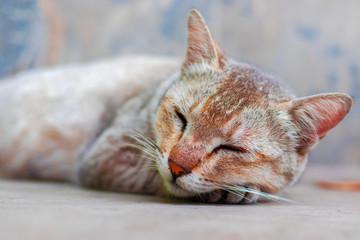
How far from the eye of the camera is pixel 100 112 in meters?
2.61

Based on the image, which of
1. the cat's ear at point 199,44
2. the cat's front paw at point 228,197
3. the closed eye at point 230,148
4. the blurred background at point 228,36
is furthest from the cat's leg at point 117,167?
the blurred background at point 228,36

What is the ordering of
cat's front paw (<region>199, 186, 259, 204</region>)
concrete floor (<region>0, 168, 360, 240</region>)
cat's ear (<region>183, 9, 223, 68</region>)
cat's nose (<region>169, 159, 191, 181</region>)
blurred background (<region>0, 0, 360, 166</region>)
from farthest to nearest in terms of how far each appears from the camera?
blurred background (<region>0, 0, 360, 166</region>) < cat's ear (<region>183, 9, 223, 68</region>) < cat's front paw (<region>199, 186, 259, 204</region>) < cat's nose (<region>169, 159, 191, 181</region>) < concrete floor (<region>0, 168, 360, 240</region>)

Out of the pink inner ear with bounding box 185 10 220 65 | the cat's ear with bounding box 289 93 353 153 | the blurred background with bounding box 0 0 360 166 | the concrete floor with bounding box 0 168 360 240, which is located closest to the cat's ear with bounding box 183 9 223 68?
the pink inner ear with bounding box 185 10 220 65

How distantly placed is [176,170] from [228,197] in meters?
0.29

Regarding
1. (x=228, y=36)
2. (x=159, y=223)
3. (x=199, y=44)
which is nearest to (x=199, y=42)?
(x=199, y=44)

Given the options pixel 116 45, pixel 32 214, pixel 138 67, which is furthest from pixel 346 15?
pixel 32 214

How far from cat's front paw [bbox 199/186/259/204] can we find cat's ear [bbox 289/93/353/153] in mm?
383

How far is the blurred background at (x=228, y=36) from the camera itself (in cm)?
360

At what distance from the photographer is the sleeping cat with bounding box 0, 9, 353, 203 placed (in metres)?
1.50

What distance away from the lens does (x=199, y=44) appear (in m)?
1.89

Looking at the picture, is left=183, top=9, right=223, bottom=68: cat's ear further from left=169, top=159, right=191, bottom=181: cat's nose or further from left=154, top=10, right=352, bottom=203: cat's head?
left=169, top=159, right=191, bottom=181: cat's nose

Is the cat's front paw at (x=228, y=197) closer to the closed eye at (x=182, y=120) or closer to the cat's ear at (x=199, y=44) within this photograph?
the closed eye at (x=182, y=120)

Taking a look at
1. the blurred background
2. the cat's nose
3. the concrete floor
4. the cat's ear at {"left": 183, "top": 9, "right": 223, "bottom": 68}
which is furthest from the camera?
the blurred background

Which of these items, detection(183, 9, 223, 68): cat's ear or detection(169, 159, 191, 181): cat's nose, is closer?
Answer: detection(169, 159, 191, 181): cat's nose
